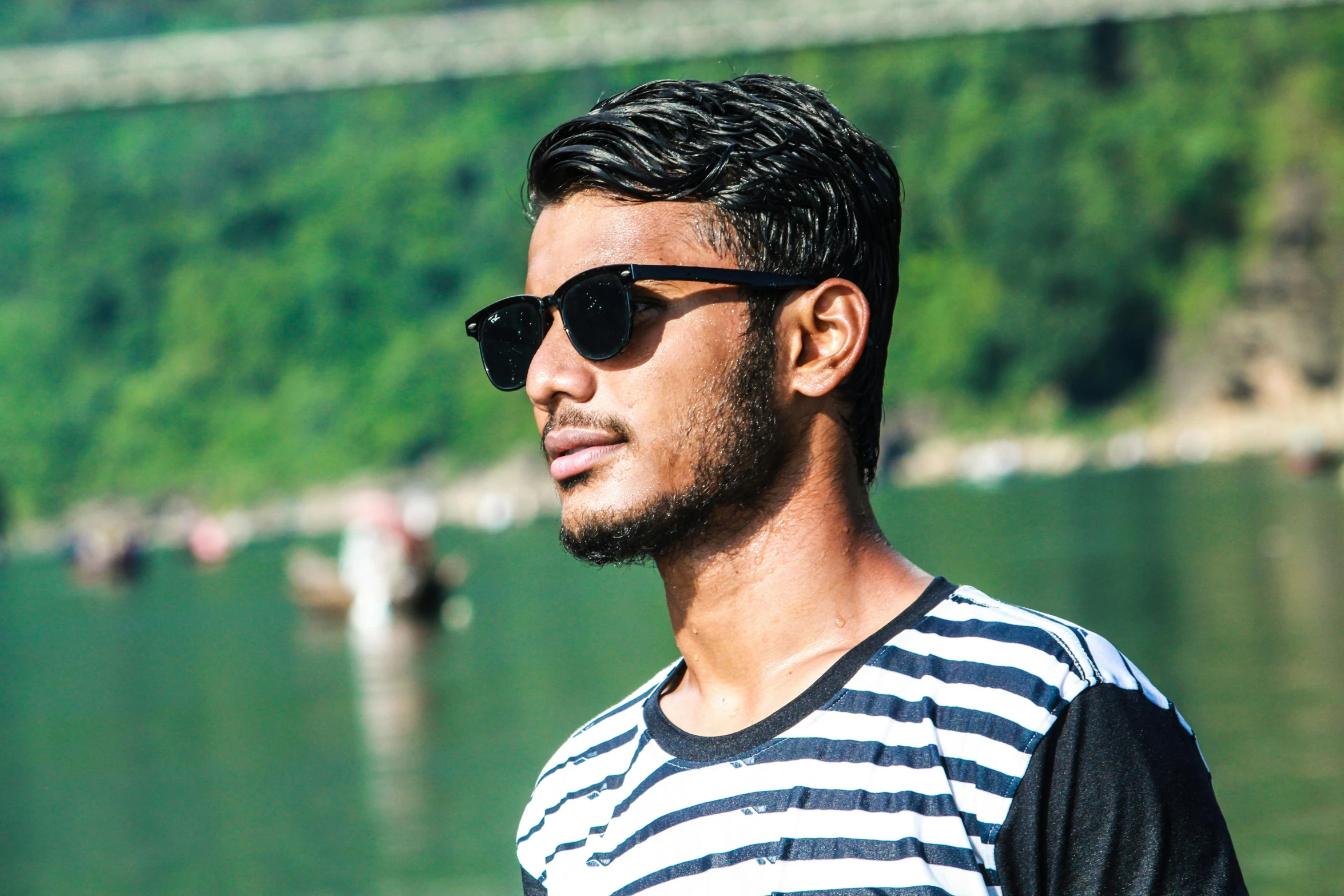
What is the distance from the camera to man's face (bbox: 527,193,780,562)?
1.73m

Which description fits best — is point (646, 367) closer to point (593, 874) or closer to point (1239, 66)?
point (593, 874)

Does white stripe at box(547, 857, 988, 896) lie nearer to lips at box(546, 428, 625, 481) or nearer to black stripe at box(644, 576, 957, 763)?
black stripe at box(644, 576, 957, 763)

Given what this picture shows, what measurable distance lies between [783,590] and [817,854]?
0.31 metres

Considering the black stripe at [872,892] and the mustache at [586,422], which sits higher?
the mustache at [586,422]

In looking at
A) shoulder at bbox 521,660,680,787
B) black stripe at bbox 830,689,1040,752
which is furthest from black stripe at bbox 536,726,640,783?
black stripe at bbox 830,689,1040,752

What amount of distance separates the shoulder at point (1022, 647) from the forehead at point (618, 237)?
1.38ft

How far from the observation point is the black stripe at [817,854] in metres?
1.47

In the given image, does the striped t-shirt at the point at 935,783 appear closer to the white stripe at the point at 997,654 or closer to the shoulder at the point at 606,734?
the white stripe at the point at 997,654

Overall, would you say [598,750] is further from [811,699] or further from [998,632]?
[998,632]

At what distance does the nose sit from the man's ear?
21 centimetres

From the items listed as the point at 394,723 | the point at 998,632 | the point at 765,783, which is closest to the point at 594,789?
the point at 765,783

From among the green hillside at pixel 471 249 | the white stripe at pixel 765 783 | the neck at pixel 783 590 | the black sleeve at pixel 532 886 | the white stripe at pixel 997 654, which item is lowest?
the black sleeve at pixel 532 886

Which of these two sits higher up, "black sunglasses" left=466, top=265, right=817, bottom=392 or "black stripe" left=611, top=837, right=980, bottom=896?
"black sunglasses" left=466, top=265, right=817, bottom=392

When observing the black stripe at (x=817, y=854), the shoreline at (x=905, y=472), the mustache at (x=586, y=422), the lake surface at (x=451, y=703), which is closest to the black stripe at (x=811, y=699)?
the black stripe at (x=817, y=854)
